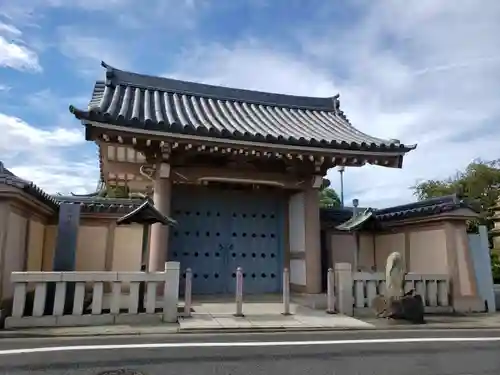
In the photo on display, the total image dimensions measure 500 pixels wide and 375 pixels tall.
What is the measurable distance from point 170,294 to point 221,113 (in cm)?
598

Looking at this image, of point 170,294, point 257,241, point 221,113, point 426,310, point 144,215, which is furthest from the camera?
point 221,113

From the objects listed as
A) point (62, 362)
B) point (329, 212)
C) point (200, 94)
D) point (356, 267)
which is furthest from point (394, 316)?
point (200, 94)

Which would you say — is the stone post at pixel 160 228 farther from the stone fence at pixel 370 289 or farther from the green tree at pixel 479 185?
the green tree at pixel 479 185

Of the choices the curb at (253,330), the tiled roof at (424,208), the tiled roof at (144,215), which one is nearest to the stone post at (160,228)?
the tiled roof at (144,215)

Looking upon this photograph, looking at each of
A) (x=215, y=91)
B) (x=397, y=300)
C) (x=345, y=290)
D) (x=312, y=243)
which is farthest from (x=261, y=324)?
(x=215, y=91)

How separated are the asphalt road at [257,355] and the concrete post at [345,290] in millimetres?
1916

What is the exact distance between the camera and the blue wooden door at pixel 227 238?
10688mm

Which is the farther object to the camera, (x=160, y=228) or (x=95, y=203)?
(x=95, y=203)

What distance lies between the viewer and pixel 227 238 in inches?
433

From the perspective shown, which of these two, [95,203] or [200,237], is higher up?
[95,203]

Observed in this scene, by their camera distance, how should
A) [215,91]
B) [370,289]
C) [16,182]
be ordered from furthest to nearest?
[215,91]
[370,289]
[16,182]

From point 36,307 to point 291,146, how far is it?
19.7 feet

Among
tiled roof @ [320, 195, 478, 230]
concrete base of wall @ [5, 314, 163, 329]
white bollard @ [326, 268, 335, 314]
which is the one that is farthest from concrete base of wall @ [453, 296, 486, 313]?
concrete base of wall @ [5, 314, 163, 329]

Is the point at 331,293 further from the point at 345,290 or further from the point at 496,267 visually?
the point at 496,267
